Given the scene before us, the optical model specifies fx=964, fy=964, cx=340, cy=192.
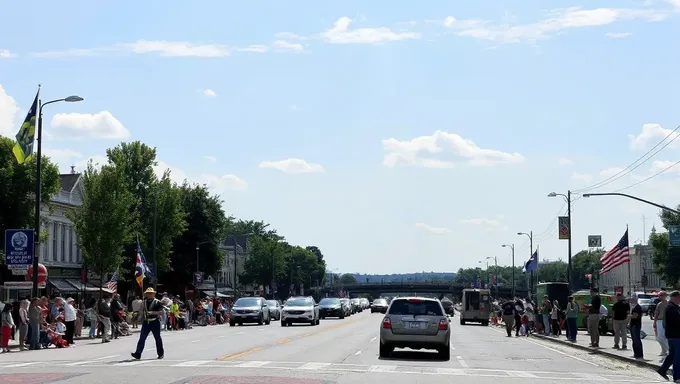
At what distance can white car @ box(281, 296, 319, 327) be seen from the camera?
51562 mm

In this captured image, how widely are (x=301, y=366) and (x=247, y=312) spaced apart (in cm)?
3263

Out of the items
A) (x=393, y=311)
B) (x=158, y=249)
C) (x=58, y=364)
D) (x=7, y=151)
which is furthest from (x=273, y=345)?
(x=158, y=249)

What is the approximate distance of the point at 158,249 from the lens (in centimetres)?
7388

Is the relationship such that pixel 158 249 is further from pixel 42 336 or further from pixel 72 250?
pixel 42 336

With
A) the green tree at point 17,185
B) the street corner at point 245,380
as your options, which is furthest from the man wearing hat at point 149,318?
the green tree at point 17,185

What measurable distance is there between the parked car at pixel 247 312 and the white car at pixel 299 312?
205cm

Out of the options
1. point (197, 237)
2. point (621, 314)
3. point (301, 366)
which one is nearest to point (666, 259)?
point (197, 237)

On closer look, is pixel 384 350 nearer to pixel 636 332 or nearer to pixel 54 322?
pixel 636 332

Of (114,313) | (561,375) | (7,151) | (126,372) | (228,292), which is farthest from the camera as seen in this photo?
(228,292)

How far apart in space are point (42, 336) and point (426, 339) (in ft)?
44.1

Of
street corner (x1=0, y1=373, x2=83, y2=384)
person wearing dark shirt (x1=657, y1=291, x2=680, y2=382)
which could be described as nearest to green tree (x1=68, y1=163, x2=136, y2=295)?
street corner (x1=0, y1=373, x2=83, y2=384)

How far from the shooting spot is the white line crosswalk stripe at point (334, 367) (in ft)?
66.4

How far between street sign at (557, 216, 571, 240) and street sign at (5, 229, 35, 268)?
41447mm

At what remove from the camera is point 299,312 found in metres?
51.6
